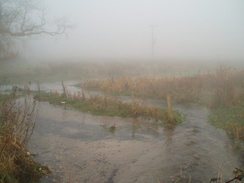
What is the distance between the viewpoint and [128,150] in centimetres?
827

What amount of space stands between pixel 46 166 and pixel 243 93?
44.0 feet

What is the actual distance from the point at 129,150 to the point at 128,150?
0.04 meters

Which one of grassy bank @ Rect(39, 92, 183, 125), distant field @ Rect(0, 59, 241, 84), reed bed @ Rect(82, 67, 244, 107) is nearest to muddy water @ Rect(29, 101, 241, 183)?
grassy bank @ Rect(39, 92, 183, 125)

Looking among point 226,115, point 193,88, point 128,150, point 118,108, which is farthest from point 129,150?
point 193,88

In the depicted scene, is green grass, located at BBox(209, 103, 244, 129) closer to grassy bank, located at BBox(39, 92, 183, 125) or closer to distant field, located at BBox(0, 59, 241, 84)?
grassy bank, located at BBox(39, 92, 183, 125)

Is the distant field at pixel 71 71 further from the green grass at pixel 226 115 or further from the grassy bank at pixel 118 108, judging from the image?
the green grass at pixel 226 115

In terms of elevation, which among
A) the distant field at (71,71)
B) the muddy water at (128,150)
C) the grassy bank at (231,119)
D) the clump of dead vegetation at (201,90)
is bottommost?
the muddy water at (128,150)

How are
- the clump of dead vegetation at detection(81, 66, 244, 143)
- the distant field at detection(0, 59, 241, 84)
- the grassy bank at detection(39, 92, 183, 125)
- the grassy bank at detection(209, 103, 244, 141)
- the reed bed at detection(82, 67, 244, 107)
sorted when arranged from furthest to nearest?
1. the distant field at detection(0, 59, 241, 84)
2. the reed bed at detection(82, 67, 244, 107)
3. the clump of dead vegetation at detection(81, 66, 244, 143)
4. the grassy bank at detection(39, 92, 183, 125)
5. the grassy bank at detection(209, 103, 244, 141)

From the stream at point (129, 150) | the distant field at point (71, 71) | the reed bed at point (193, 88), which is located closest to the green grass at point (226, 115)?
the stream at point (129, 150)

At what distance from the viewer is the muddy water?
6500mm

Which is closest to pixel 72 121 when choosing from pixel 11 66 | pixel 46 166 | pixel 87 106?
pixel 87 106

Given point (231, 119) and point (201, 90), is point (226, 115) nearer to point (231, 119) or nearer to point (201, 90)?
point (231, 119)

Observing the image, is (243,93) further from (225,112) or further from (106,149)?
(106,149)

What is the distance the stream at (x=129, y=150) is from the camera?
6457 millimetres
